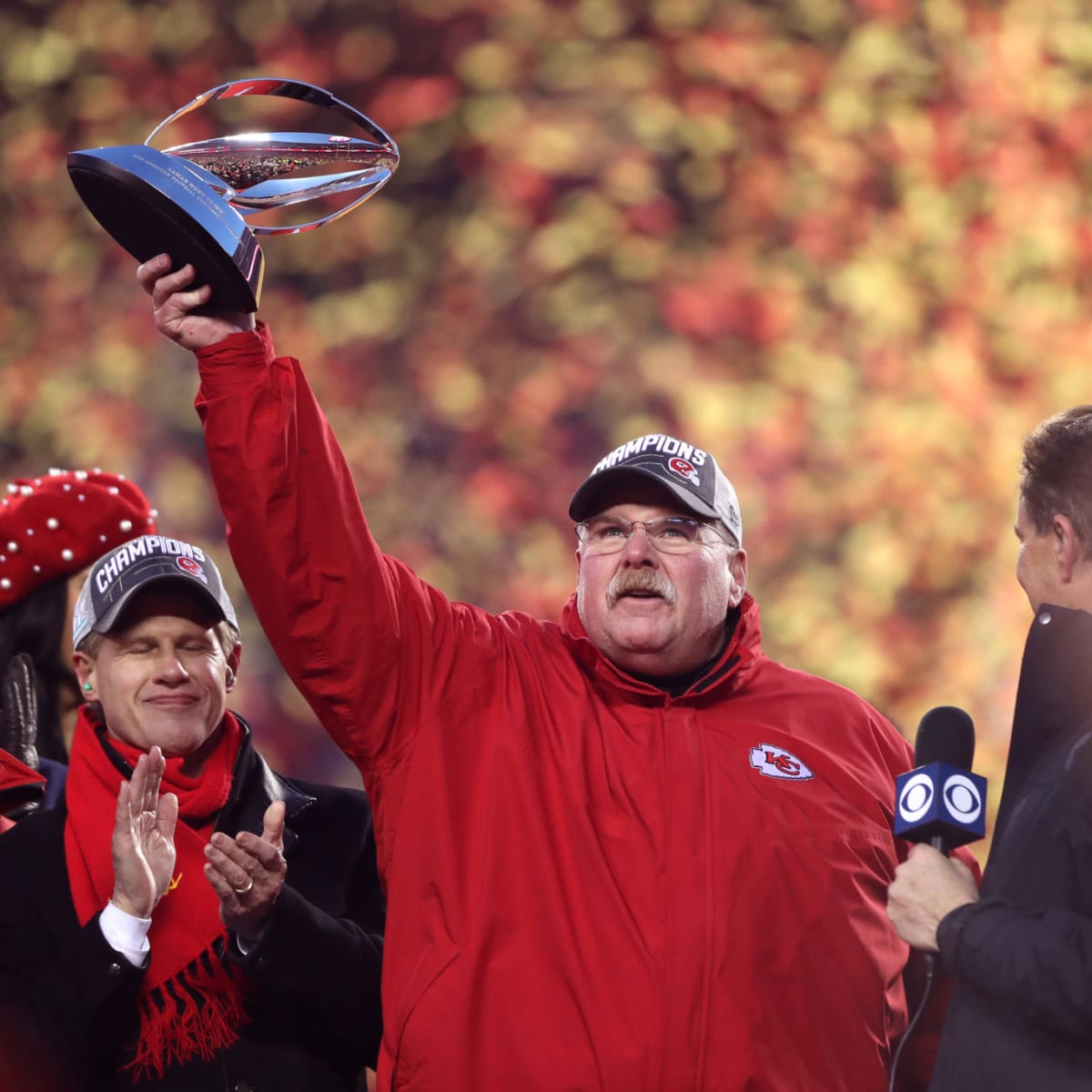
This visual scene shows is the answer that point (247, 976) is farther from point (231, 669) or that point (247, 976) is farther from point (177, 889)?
point (231, 669)

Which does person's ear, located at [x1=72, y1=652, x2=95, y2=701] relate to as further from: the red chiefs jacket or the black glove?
the red chiefs jacket

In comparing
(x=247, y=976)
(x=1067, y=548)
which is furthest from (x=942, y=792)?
(x=247, y=976)

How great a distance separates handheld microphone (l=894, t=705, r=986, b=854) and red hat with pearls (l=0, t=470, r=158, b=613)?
137cm

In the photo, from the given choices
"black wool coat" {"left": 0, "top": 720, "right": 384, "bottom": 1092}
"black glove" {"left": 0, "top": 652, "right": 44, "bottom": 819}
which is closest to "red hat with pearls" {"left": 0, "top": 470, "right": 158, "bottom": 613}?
"black glove" {"left": 0, "top": 652, "right": 44, "bottom": 819}

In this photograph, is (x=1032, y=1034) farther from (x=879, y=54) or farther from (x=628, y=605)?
(x=879, y=54)

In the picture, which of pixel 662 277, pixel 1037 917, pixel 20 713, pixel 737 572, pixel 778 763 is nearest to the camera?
pixel 1037 917

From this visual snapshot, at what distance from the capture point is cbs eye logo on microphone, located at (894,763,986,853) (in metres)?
1.34

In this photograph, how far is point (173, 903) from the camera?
171cm

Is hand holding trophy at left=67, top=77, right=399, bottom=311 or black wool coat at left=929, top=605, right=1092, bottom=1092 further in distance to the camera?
hand holding trophy at left=67, top=77, right=399, bottom=311

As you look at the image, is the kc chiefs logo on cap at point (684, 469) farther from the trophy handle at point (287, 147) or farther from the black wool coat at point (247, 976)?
the black wool coat at point (247, 976)

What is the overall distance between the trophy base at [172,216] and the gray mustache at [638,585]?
537 mm

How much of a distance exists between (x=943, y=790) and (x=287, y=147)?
0.99 meters

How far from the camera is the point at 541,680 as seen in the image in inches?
Answer: 65.7

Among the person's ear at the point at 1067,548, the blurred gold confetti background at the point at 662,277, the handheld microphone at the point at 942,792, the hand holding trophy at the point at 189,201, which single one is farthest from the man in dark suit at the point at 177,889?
the blurred gold confetti background at the point at 662,277
